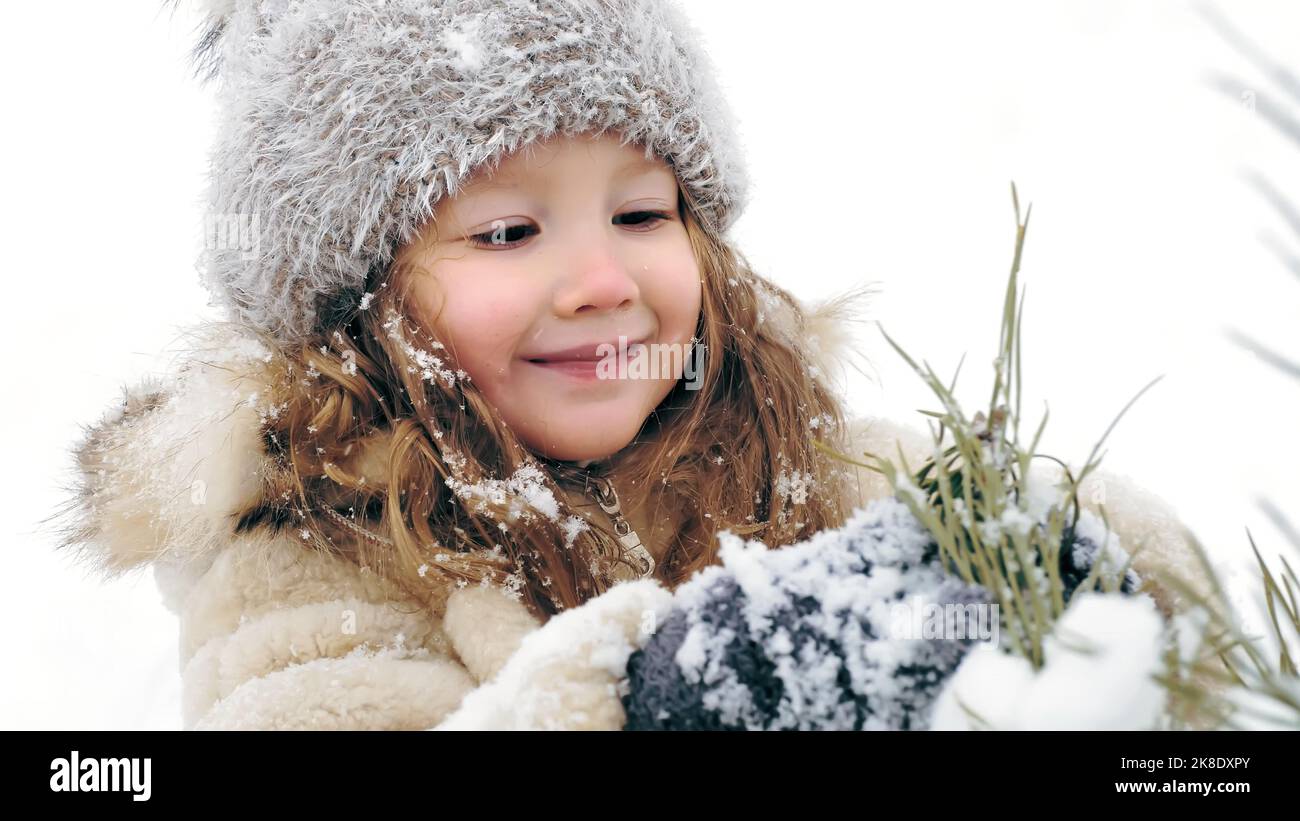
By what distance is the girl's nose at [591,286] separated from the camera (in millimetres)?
1090

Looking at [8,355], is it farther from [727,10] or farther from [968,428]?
[968,428]

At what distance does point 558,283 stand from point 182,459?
0.51 metres

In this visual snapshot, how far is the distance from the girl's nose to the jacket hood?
0.30 metres

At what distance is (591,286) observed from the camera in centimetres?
109

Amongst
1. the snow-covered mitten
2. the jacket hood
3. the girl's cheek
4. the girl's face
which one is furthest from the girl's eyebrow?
the snow-covered mitten

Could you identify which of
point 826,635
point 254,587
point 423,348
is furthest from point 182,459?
point 826,635

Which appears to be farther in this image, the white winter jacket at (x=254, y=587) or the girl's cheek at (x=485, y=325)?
the girl's cheek at (x=485, y=325)

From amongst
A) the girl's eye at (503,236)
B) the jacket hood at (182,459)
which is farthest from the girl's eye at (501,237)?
the jacket hood at (182,459)

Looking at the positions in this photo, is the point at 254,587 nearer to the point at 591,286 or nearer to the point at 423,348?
the point at 423,348

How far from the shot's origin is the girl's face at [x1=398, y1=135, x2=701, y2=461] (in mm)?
1091

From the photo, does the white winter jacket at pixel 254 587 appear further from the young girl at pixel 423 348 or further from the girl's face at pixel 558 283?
the girl's face at pixel 558 283

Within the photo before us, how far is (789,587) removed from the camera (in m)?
0.63

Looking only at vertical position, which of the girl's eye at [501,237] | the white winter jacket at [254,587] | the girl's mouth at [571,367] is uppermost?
the girl's eye at [501,237]

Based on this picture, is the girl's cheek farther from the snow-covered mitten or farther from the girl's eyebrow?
the snow-covered mitten
